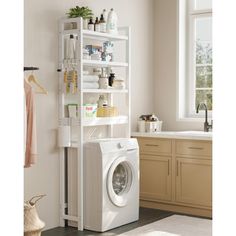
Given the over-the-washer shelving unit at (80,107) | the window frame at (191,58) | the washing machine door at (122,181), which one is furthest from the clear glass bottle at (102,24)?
the window frame at (191,58)

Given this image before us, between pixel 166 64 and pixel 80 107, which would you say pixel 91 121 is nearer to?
pixel 80 107

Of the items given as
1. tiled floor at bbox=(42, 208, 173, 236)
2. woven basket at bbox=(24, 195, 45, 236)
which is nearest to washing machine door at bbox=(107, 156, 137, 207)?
tiled floor at bbox=(42, 208, 173, 236)

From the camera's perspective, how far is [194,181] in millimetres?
4918

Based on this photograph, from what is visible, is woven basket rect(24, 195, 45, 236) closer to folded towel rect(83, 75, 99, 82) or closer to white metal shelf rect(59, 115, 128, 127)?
white metal shelf rect(59, 115, 128, 127)

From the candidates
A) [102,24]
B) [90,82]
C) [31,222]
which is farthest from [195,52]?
[31,222]

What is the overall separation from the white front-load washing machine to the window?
1.39 m

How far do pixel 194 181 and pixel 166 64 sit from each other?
1.53 meters

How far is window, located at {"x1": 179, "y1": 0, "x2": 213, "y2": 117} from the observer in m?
5.65

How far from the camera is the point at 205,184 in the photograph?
15.9 feet

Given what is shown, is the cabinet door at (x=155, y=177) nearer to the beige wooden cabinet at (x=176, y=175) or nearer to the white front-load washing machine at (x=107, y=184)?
the beige wooden cabinet at (x=176, y=175)

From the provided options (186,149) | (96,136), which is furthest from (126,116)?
(186,149)

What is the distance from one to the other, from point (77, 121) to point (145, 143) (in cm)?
113
